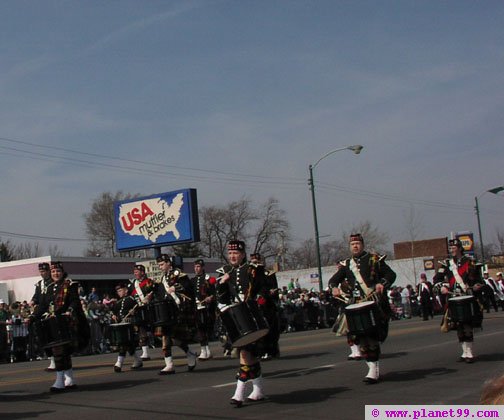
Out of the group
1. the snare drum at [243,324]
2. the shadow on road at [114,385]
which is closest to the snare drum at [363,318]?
the snare drum at [243,324]

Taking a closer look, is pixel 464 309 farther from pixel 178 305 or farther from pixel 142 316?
pixel 142 316

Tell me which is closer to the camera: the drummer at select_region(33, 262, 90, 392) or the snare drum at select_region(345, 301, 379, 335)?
the snare drum at select_region(345, 301, 379, 335)

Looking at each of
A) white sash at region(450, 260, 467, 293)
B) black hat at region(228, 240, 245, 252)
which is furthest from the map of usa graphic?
black hat at region(228, 240, 245, 252)

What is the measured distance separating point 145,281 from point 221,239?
75541 millimetres

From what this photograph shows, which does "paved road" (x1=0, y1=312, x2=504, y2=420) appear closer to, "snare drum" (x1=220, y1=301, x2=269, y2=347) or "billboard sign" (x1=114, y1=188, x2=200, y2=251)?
"snare drum" (x1=220, y1=301, x2=269, y2=347)

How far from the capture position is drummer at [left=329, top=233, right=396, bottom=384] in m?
11.0

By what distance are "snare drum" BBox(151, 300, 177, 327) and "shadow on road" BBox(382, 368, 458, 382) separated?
4.14 m

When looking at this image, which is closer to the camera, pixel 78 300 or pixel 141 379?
pixel 78 300

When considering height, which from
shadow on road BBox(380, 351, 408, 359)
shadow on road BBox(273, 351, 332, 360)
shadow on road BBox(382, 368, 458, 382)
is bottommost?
shadow on road BBox(380, 351, 408, 359)

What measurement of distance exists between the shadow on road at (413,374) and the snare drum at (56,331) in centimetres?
492

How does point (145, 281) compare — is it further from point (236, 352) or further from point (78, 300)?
point (236, 352)

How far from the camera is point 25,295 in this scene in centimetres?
4644

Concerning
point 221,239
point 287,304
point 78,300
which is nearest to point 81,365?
point 78,300

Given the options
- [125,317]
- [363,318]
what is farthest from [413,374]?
[125,317]
